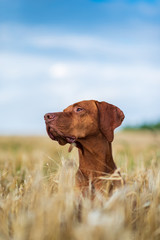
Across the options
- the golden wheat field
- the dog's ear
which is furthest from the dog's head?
the golden wheat field

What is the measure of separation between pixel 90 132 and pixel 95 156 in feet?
0.84

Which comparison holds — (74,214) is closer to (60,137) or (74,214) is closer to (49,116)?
(60,137)

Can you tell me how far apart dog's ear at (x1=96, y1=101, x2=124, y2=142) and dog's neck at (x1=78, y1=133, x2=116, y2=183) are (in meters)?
0.08

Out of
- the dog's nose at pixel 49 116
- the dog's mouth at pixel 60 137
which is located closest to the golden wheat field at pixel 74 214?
the dog's mouth at pixel 60 137

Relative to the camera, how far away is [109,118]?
12.4 ft

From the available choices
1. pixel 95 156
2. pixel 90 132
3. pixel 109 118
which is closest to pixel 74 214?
pixel 95 156

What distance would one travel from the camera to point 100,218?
7.62 feet

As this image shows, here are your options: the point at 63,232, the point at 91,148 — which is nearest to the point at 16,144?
the point at 91,148

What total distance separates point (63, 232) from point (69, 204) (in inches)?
10.0

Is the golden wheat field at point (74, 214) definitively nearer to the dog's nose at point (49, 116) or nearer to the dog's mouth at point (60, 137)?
the dog's mouth at point (60, 137)

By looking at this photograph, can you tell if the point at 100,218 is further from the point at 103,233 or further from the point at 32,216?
the point at 32,216

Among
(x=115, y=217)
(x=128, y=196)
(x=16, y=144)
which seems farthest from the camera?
(x=16, y=144)

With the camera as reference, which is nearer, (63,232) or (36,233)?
(36,233)

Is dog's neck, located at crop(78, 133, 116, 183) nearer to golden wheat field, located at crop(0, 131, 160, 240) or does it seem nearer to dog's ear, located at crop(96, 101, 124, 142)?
dog's ear, located at crop(96, 101, 124, 142)
